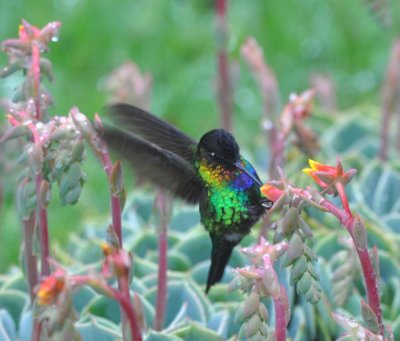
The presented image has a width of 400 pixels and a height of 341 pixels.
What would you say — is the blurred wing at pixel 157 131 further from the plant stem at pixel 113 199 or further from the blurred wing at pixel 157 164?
the plant stem at pixel 113 199

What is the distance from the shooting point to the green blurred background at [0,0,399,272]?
3.84 metres

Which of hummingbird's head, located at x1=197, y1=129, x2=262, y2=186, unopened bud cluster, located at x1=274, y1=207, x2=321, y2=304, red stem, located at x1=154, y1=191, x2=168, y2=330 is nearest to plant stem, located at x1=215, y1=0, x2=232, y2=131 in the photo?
red stem, located at x1=154, y1=191, x2=168, y2=330

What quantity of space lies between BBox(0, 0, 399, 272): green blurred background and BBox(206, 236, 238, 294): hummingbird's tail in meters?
2.08

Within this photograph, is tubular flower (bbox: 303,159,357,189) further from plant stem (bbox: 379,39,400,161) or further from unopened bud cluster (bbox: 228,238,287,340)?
plant stem (bbox: 379,39,400,161)

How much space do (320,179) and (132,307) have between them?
30cm

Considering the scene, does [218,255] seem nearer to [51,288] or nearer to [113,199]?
[113,199]

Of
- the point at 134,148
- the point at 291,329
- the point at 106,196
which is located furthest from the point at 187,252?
the point at 106,196

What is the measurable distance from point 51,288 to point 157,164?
1.39 feet

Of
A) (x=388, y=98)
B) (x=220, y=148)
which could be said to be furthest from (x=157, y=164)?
(x=388, y=98)

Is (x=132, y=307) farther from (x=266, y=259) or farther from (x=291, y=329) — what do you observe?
(x=291, y=329)

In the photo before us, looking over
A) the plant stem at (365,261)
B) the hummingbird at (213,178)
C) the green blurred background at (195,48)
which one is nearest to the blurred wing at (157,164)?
the hummingbird at (213,178)

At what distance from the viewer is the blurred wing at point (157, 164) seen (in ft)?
4.09

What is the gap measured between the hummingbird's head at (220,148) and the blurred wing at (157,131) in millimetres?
71

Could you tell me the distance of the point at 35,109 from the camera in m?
1.32
